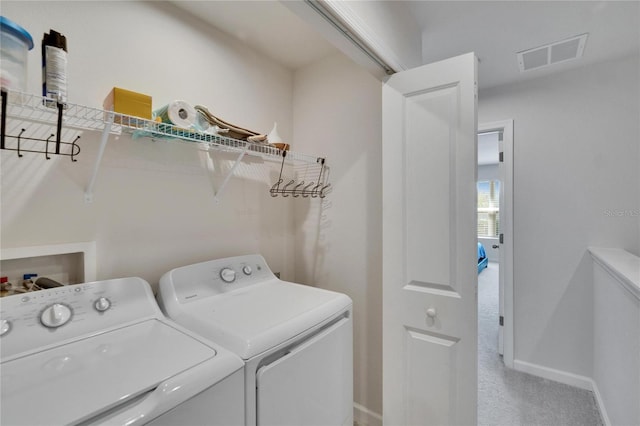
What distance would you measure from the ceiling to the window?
5879 millimetres

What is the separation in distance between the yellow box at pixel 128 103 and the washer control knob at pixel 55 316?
2.30 feet

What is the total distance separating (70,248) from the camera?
1125 mm

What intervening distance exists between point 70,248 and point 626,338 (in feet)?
8.57

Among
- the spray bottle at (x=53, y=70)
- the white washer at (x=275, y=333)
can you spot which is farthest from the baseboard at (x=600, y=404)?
the spray bottle at (x=53, y=70)

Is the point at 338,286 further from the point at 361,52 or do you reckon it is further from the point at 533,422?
the point at 533,422

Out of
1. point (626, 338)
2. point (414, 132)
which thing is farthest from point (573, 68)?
point (626, 338)

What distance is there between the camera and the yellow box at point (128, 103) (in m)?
1.06

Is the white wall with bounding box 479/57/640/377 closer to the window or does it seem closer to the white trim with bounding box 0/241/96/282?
the white trim with bounding box 0/241/96/282

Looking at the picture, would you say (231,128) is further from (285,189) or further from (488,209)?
(488,209)

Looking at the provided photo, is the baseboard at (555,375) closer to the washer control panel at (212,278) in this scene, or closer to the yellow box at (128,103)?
the washer control panel at (212,278)

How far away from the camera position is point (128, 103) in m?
1.08

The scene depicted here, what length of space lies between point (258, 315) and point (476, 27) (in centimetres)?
200

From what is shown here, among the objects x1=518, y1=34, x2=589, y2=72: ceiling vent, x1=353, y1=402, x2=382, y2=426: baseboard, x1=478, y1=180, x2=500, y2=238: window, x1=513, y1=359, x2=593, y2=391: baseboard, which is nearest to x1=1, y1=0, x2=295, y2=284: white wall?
x1=353, y1=402, x2=382, y2=426: baseboard

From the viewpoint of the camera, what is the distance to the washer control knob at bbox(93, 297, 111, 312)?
105 centimetres
